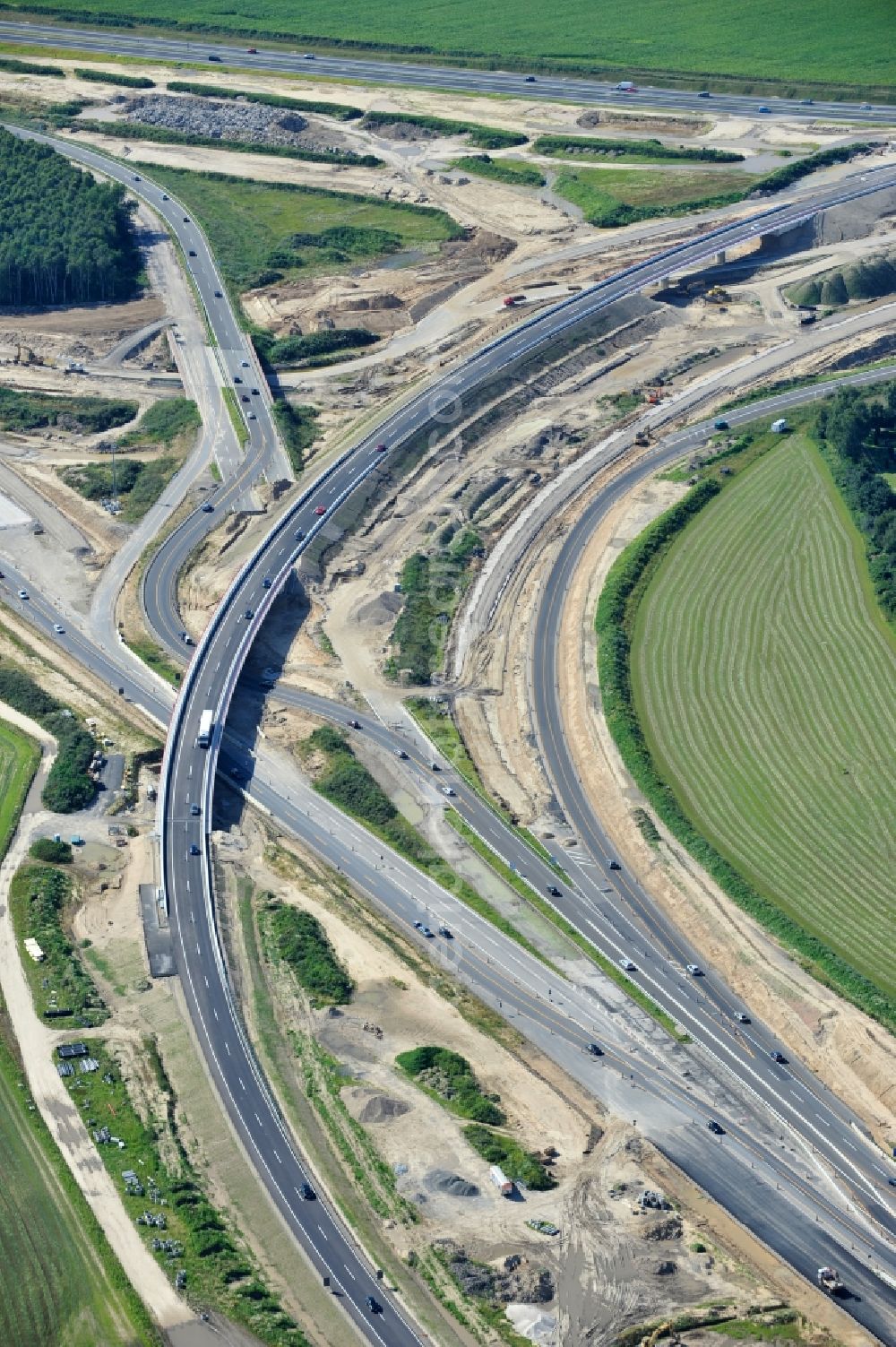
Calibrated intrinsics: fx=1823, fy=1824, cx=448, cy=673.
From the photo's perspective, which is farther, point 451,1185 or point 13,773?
point 13,773

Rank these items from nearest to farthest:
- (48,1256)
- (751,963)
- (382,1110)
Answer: (48,1256)
(382,1110)
(751,963)

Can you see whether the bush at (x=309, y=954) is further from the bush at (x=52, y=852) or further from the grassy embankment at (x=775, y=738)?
the grassy embankment at (x=775, y=738)

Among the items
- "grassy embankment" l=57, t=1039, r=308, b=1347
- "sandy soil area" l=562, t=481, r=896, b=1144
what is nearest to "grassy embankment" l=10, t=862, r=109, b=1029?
"grassy embankment" l=57, t=1039, r=308, b=1347

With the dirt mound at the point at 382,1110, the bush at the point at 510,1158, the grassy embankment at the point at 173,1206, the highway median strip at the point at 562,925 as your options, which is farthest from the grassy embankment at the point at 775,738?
the grassy embankment at the point at 173,1206

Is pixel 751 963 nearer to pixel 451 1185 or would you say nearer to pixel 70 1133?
pixel 451 1185

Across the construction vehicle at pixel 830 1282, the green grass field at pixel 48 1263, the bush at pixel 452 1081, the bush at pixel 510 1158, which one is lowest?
the green grass field at pixel 48 1263

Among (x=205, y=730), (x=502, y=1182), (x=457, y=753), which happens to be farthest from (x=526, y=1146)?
(x=205, y=730)

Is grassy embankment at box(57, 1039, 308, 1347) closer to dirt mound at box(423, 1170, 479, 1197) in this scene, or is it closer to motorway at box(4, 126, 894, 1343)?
motorway at box(4, 126, 894, 1343)
